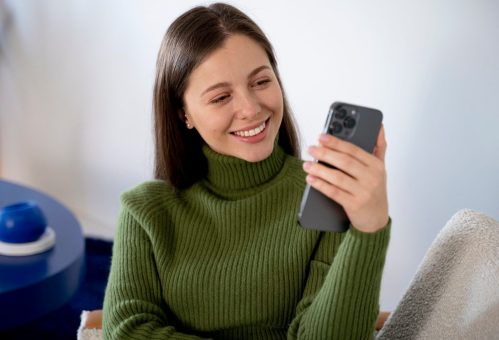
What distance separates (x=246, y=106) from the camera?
1.05 m

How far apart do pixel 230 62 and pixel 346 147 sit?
0.35m

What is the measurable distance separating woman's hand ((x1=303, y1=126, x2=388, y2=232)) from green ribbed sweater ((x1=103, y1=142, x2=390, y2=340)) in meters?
0.26

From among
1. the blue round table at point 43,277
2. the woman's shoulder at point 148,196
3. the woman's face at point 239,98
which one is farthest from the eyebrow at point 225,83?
the blue round table at point 43,277

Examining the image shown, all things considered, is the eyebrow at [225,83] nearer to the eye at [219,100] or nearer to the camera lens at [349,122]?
the eye at [219,100]

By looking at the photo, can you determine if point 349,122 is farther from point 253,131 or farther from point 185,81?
point 185,81

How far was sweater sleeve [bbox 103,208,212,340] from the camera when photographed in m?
1.07

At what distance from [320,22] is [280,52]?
0.16 m

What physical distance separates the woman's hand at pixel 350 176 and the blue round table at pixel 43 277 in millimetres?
998

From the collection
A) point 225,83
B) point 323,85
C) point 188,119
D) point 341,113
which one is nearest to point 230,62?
point 225,83

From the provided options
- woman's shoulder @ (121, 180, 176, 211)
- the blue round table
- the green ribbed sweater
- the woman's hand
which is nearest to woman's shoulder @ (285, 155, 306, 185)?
the green ribbed sweater

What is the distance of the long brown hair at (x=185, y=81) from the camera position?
3.62 feet

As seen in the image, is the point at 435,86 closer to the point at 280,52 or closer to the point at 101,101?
the point at 280,52

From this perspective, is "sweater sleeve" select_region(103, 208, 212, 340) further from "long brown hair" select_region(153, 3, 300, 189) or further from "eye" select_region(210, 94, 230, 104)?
"eye" select_region(210, 94, 230, 104)

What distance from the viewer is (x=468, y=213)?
1.04 m
